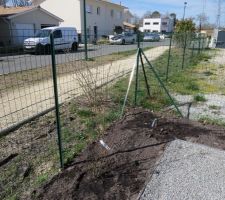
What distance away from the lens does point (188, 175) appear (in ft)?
11.4

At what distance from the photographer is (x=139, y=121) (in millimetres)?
5254

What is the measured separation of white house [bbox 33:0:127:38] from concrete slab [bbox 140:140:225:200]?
28209mm

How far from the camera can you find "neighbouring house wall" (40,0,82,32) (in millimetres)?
34656

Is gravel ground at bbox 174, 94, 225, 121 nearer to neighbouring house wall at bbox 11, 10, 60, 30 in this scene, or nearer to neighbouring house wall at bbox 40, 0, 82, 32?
neighbouring house wall at bbox 11, 10, 60, 30

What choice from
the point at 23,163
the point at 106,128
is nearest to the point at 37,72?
the point at 106,128

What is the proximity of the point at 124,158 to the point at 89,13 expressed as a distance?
3586 cm

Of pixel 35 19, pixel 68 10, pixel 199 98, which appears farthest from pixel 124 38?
pixel 199 98

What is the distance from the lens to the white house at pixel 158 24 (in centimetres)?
7762

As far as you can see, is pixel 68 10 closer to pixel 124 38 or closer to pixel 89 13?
pixel 89 13

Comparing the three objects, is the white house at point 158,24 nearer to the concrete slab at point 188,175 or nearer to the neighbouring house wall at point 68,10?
the neighbouring house wall at point 68,10

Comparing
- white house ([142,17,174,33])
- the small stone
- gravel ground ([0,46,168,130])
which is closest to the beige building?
gravel ground ([0,46,168,130])

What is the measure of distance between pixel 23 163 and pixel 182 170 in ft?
7.26

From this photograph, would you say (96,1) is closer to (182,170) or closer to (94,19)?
(94,19)

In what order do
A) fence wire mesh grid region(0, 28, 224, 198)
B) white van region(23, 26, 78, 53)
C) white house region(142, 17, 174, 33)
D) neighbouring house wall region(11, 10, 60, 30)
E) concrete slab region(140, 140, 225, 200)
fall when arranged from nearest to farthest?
concrete slab region(140, 140, 225, 200) < fence wire mesh grid region(0, 28, 224, 198) < white van region(23, 26, 78, 53) < neighbouring house wall region(11, 10, 60, 30) < white house region(142, 17, 174, 33)
